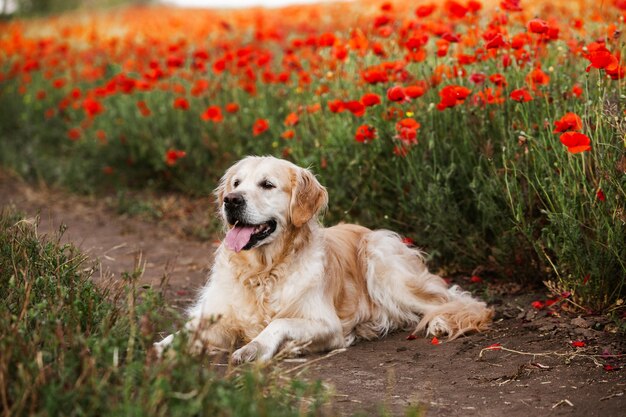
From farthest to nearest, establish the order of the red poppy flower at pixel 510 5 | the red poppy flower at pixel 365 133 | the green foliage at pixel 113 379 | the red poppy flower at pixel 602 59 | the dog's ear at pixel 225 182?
the red poppy flower at pixel 365 133
the red poppy flower at pixel 510 5
the dog's ear at pixel 225 182
the red poppy flower at pixel 602 59
the green foliage at pixel 113 379

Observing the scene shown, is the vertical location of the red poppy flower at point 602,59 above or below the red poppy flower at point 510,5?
below

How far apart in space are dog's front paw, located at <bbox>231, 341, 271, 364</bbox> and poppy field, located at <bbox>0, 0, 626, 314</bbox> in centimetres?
171

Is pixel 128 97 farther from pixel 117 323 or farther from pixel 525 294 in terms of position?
pixel 117 323

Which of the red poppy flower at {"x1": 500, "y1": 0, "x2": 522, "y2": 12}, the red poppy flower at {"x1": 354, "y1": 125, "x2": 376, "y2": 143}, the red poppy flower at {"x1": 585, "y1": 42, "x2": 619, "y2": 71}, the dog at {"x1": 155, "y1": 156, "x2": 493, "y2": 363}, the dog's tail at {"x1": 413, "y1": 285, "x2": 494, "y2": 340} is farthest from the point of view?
the red poppy flower at {"x1": 354, "y1": 125, "x2": 376, "y2": 143}

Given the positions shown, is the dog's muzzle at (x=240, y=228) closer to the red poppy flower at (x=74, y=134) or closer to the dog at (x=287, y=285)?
the dog at (x=287, y=285)

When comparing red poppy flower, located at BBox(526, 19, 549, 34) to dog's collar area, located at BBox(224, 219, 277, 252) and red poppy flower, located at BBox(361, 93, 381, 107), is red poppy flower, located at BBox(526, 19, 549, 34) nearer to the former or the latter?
red poppy flower, located at BBox(361, 93, 381, 107)

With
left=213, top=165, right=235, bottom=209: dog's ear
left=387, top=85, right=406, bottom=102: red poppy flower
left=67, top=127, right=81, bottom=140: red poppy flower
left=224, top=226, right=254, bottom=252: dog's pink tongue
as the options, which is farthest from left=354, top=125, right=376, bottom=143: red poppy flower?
left=67, top=127, right=81, bottom=140: red poppy flower

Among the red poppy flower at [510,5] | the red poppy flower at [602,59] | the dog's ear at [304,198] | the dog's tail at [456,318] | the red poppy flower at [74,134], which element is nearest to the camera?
the red poppy flower at [602,59]

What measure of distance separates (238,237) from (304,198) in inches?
18.1

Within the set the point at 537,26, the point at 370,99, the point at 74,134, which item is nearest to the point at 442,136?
the point at 370,99

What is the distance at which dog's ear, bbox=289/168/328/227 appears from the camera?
466cm

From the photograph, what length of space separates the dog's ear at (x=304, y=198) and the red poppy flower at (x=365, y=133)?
0.83 m

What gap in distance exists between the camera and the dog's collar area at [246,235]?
4.53 metres

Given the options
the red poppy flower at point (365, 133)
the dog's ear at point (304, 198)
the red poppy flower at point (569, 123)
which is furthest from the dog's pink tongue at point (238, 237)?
the red poppy flower at point (569, 123)
